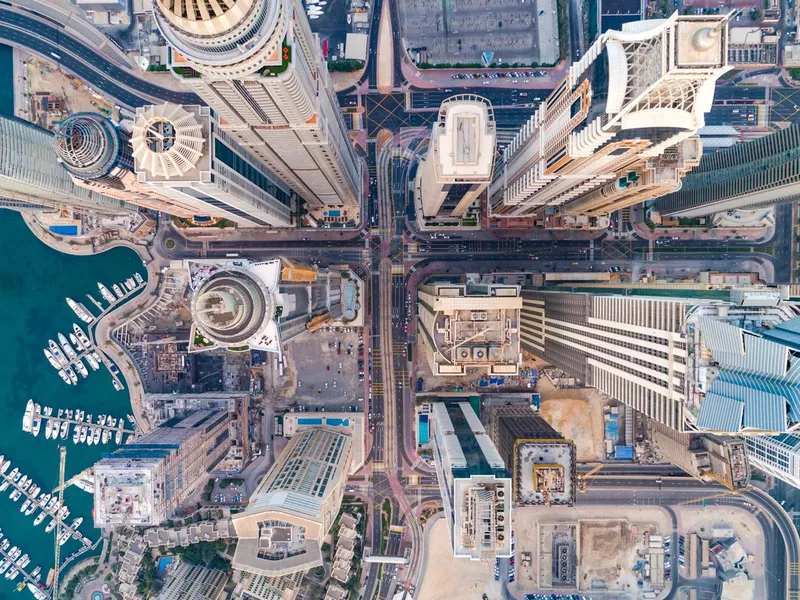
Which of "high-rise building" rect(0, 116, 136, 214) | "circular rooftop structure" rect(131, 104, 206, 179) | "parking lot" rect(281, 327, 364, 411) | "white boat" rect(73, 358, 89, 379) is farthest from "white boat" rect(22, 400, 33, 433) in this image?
"circular rooftop structure" rect(131, 104, 206, 179)

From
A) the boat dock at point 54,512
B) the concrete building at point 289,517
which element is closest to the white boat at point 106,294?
the boat dock at point 54,512

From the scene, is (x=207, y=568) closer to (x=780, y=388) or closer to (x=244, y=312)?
(x=244, y=312)

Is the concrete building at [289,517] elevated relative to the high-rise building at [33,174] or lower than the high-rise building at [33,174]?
lower

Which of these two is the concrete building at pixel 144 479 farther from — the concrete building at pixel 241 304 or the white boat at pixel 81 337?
the white boat at pixel 81 337

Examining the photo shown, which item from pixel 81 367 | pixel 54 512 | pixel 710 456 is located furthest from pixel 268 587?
pixel 710 456

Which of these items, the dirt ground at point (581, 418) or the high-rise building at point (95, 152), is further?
the dirt ground at point (581, 418)

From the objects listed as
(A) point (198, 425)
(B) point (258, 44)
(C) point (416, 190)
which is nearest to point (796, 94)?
(C) point (416, 190)
